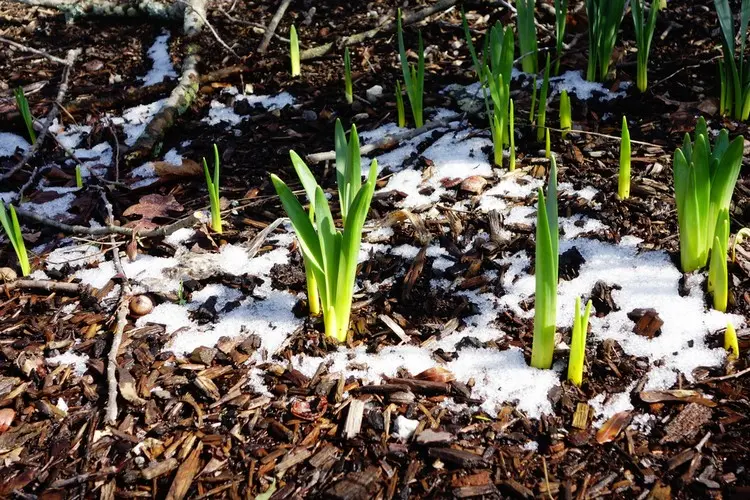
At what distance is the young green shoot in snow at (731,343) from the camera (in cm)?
156

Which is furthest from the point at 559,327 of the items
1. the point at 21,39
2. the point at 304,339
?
the point at 21,39

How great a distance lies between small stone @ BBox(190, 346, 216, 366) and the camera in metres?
1.71

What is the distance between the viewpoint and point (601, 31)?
261 cm

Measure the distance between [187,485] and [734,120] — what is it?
234cm

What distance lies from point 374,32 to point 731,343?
2569 mm

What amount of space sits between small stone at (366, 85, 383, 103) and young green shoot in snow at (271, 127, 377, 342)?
1.34m

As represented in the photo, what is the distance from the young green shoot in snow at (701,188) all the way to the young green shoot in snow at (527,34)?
119 centimetres

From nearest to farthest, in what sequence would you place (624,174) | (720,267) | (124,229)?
1. (720,267)
2. (624,174)
3. (124,229)

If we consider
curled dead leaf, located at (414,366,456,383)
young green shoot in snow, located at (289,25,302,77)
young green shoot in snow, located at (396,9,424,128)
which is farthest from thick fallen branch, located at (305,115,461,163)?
curled dead leaf, located at (414,366,456,383)

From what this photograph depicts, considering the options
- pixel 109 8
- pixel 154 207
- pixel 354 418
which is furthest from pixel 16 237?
pixel 109 8

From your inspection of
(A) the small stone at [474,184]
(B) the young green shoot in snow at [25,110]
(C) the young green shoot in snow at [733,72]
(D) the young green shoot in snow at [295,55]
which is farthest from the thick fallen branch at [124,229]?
(C) the young green shoot in snow at [733,72]

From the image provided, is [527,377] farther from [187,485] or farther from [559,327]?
[187,485]

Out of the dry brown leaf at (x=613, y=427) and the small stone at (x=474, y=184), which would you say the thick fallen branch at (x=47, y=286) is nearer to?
the small stone at (x=474, y=184)

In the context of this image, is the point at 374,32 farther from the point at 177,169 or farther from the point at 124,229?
the point at 124,229
